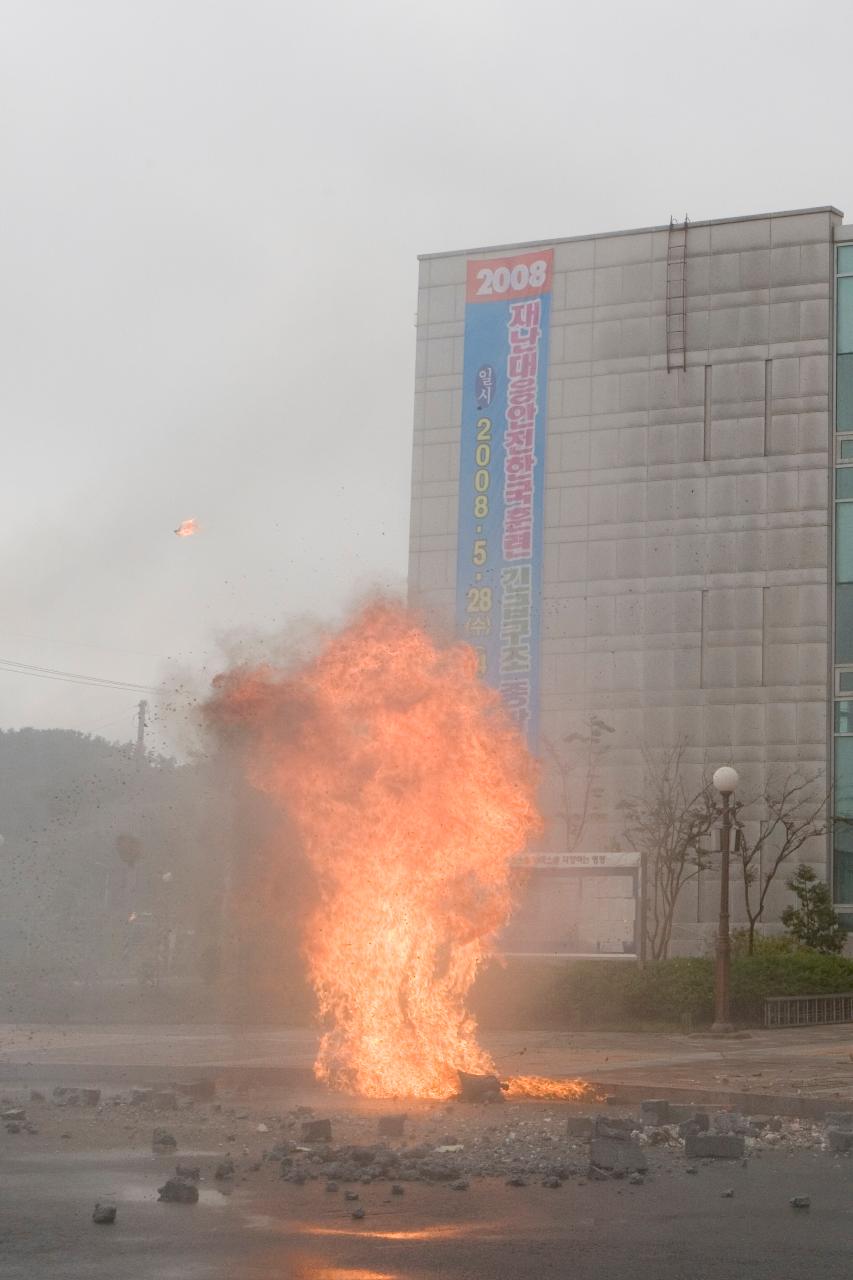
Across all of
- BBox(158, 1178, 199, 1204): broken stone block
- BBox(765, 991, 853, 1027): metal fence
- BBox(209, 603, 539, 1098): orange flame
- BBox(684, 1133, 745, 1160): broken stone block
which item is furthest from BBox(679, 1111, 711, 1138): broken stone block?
BBox(765, 991, 853, 1027): metal fence

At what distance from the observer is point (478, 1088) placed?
54.5ft

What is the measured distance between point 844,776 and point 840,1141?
34197 millimetres

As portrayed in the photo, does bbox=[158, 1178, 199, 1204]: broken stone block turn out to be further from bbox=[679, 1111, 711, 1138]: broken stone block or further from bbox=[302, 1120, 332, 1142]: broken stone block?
bbox=[679, 1111, 711, 1138]: broken stone block

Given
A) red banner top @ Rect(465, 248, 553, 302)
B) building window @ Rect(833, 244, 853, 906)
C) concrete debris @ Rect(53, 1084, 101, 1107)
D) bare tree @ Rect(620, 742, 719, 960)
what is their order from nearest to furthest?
1. concrete debris @ Rect(53, 1084, 101, 1107)
2. bare tree @ Rect(620, 742, 719, 960)
3. building window @ Rect(833, 244, 853, 906)
4. red banner top @ Rect(465, 248, 553, 302)

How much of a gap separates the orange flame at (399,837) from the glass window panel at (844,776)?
3019 cm

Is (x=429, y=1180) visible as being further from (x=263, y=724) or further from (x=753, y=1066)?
(x=753, y=1066)

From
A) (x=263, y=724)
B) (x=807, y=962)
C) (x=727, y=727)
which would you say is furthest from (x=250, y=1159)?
(x=727, y=727)

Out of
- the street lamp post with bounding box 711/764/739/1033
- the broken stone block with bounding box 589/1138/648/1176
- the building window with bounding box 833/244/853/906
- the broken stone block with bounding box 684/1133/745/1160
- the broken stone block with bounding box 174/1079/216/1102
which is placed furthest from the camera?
the building window with bounding box 833/244/853/906

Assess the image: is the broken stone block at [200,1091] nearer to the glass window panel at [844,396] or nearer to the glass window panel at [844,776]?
the glass window panel at [844,776]

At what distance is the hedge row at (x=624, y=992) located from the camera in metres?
28.9

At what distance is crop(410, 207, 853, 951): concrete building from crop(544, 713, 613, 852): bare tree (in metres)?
0.10

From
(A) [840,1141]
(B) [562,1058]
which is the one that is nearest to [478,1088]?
(A) [840,1141]

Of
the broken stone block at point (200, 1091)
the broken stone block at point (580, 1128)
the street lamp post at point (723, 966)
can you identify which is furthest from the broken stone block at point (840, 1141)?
the street lamp post at point (723, 966)

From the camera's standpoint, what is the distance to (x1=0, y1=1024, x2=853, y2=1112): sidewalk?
59.2 feet
